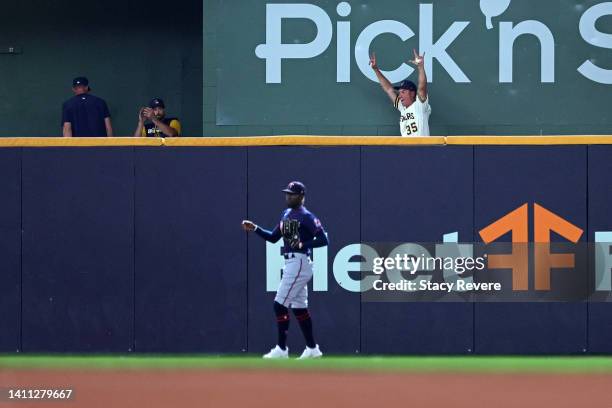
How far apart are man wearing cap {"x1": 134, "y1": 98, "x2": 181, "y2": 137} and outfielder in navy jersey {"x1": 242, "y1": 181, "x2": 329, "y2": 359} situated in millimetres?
3561

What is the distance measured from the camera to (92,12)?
1984 centimetres

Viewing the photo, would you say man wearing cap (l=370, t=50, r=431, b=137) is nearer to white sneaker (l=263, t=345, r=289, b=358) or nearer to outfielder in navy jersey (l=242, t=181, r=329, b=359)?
outfielder in navy jersey (l=242, t=181, r=329, b=359)

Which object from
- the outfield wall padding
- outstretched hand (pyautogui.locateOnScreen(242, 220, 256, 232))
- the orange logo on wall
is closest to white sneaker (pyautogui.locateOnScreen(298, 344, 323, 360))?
the outfield wall padding

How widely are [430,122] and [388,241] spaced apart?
2.90 meters

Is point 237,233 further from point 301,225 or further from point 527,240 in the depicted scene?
point 527,240

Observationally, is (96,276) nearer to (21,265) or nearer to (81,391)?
(21,265)

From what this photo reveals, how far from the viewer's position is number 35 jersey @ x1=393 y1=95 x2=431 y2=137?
16.1m

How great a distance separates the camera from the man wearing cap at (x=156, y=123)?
17.3m

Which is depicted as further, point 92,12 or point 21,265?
point 92,12

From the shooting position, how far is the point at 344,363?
46.1ft

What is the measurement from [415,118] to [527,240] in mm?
2462

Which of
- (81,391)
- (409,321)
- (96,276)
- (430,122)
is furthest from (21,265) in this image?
(430,122)

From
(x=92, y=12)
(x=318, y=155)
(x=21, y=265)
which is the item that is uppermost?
(x=92, y=12)

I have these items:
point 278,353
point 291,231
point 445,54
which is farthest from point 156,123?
point 278,353
